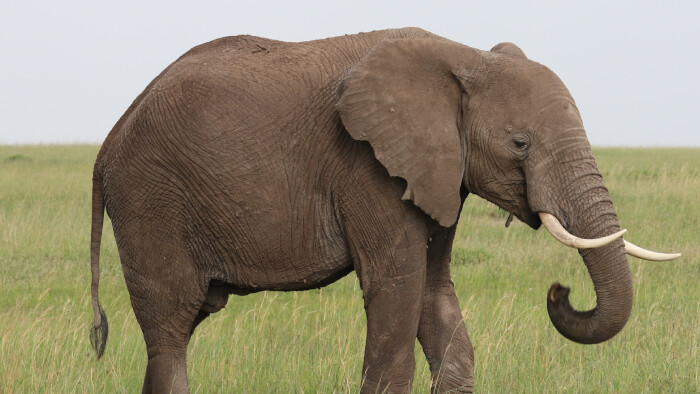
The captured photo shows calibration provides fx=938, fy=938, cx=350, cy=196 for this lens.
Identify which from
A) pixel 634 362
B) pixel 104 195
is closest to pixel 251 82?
pixel 104 195

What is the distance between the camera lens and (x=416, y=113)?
4734 millimetres

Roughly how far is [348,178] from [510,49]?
1.19m

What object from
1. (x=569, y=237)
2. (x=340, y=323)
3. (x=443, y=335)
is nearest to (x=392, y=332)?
(x=443, y=335)

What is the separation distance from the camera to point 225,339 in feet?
24.7

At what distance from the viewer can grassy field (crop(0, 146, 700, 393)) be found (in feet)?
20.8

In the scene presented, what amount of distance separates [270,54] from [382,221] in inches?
49.6

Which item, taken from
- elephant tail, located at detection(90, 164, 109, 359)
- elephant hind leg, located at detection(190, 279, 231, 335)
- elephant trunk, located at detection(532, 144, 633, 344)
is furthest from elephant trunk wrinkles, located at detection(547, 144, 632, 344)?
elephant tail, located at detection(90, 164, 109, 359)

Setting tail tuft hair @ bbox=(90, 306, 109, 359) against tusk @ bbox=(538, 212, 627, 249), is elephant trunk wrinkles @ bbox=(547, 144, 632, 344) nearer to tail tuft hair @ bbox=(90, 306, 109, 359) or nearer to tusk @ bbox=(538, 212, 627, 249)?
tusk @ bbox=(538, 212, 627, 249)

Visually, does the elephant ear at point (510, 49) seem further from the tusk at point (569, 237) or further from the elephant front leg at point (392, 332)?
the elephant front leg at point (392, 332)

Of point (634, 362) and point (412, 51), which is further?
point (634, 362)

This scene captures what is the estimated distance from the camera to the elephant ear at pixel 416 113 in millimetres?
4691

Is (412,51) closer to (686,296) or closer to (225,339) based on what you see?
(225,339)

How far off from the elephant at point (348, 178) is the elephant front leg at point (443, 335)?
0.16 meters

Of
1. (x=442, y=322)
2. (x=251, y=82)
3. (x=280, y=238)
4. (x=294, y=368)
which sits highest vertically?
(x=251, y=82)
